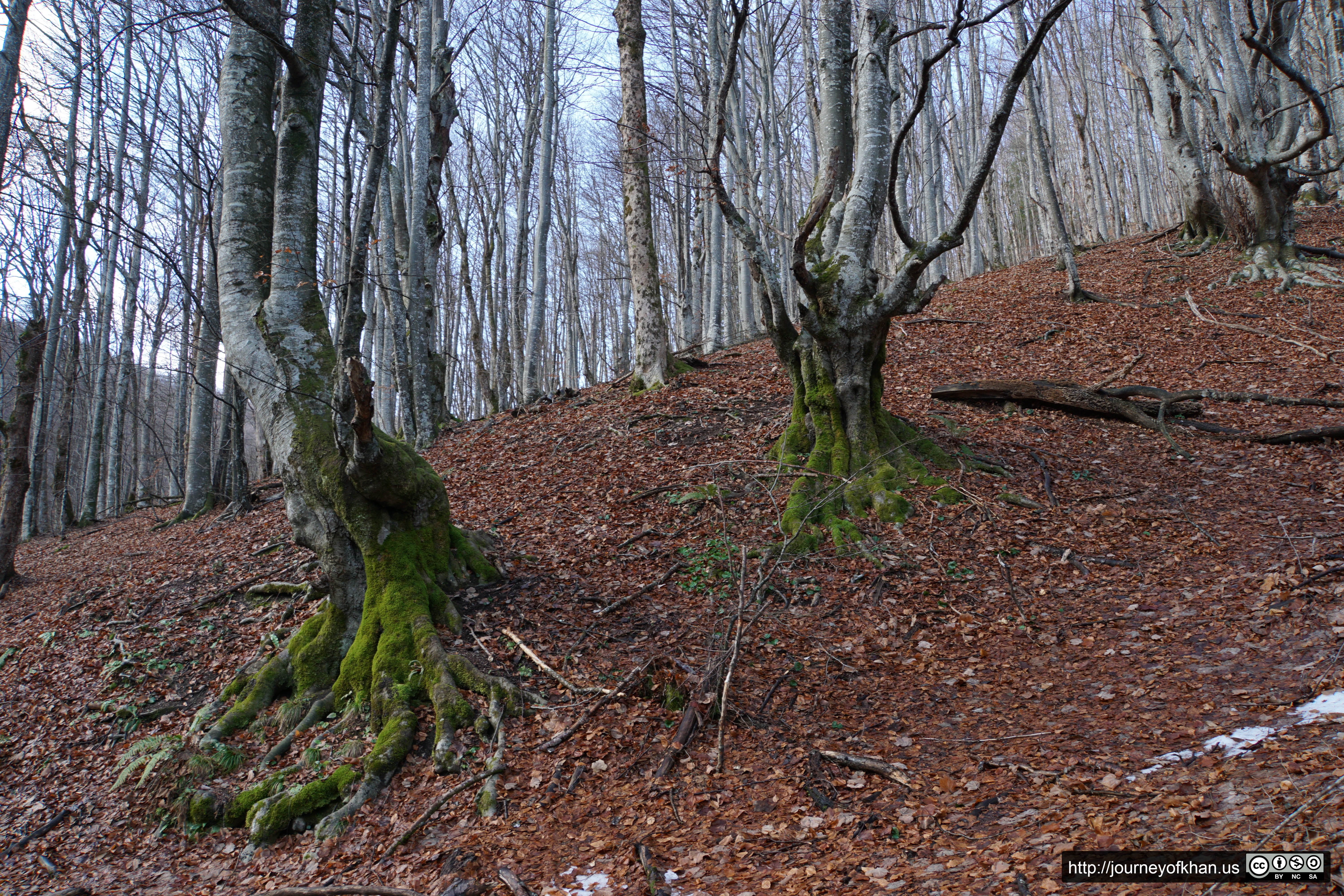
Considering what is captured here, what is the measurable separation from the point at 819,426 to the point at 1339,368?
22.7 feet

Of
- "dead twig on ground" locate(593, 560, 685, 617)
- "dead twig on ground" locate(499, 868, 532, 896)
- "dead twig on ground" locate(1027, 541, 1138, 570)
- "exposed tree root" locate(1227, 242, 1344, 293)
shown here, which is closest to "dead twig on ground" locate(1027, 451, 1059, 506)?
"dead twig on ground" locate(1027, 541, 1138, 570)

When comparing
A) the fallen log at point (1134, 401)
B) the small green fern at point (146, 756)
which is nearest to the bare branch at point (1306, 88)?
the fallen log at point (1134, 401)

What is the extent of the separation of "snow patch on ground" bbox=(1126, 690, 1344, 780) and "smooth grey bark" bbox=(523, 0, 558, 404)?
1038cm

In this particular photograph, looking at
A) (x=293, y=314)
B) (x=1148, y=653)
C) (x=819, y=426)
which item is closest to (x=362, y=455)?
(x=293, y=314)

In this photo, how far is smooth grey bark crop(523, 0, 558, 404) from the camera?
1241 centimetres

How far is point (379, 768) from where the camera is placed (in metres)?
3.86

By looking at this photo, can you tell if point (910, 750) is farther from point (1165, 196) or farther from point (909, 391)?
point (1165, 196)

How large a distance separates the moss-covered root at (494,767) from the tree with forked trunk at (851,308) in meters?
2.81

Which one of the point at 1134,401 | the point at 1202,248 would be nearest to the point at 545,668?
the point at 1134,401

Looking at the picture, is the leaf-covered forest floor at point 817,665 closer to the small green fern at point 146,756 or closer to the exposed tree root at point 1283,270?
the small green fern at point 146,756

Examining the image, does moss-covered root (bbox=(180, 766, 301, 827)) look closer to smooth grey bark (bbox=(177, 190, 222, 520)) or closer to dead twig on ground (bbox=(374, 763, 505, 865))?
dead twig on ground (bbox=(374, 763, 505, 865))

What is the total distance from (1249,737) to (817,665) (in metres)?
2.22

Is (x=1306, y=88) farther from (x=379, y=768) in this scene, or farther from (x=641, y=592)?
(x=379, y=768)

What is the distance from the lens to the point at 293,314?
499cm
